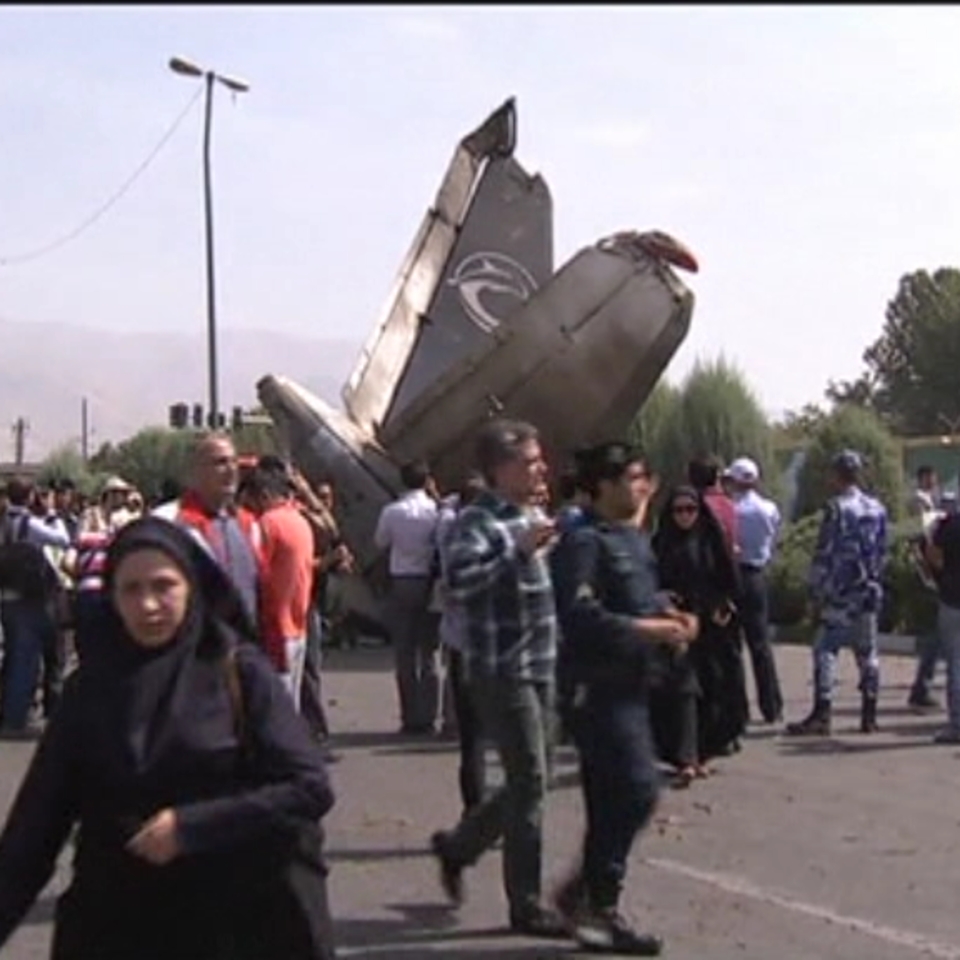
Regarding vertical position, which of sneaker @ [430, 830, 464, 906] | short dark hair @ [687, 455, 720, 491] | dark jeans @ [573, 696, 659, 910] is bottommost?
sneaker @ [430, 830, 464, 906]

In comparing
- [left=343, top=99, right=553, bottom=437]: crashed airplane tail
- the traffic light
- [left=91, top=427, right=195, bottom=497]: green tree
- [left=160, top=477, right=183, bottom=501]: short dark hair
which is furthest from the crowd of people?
the traffic light

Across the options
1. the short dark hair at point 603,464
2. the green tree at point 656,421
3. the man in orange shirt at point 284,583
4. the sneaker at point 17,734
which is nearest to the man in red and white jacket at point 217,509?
the man in orange shirt at point 284,583

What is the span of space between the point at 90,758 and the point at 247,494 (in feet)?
19.3

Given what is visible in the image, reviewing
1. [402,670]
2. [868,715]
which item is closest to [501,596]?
[402,670]

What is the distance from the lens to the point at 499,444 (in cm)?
751

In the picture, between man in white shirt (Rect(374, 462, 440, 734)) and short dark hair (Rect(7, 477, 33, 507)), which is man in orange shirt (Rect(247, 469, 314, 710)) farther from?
short dark hair (Rect(7, 477, 33, 507))

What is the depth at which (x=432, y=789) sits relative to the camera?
38.2ft

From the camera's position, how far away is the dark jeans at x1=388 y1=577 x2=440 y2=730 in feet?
45.6

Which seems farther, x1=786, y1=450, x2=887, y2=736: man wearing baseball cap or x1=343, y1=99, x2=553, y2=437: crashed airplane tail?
x1=343, y1=99, x2=553, y2=437: crashed airplane tail

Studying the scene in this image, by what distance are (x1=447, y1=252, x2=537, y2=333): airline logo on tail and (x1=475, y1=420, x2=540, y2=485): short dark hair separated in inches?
618

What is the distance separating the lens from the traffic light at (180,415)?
6241 cm

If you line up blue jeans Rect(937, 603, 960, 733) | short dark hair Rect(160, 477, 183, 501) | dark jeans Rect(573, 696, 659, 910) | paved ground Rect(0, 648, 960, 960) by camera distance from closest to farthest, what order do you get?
dark jeans Rect(573, 696, 659, 910)
paved ground Rect(0, 648, 960, 960)
short dark hair Rect(160, 477, 183, 501)
blue jeans Rect(937, 603, 960, 733)

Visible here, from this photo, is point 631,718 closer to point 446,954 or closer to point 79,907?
point 446,954

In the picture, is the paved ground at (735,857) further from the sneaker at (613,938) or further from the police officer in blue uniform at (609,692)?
the police officer in blue uniform at (609,692)
